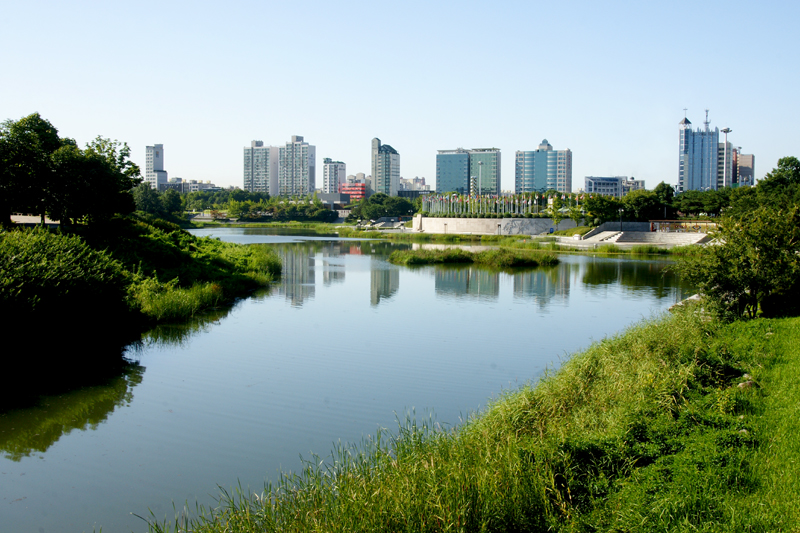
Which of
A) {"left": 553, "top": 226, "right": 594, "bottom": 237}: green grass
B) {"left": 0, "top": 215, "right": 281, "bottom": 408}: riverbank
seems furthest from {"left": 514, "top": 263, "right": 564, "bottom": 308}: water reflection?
{"left": 553, "top": 226, "right": 594, "bottom": 237}: green grass

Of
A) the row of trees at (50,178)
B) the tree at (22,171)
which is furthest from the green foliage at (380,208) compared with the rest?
the tree at (22,171)

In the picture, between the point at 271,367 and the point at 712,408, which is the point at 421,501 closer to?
the point at 712,408

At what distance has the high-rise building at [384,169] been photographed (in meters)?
157

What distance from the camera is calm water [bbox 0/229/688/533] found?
6199mm

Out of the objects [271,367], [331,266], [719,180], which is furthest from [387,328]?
[719,180]

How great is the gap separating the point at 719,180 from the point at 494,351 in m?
132

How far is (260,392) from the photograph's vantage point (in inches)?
364

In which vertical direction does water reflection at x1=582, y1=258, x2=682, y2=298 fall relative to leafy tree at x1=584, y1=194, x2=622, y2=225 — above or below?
below

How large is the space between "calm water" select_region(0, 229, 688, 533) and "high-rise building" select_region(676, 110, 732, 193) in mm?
122136

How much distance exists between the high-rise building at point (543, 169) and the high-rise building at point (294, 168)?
193ft

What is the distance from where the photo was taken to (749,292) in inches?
484

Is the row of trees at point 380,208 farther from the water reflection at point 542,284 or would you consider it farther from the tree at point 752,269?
the tree at point 752,269

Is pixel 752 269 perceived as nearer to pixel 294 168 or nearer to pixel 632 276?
pixel 632 276

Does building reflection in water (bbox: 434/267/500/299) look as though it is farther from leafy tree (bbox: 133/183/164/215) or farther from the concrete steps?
leafy tree (bbox: 133/183/164/215)
